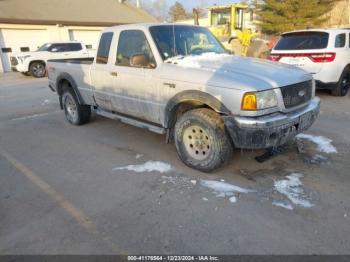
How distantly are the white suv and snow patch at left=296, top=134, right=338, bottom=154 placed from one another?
3.27m

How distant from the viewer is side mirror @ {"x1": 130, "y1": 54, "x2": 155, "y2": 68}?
14.5ft

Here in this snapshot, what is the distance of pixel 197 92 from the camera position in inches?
153

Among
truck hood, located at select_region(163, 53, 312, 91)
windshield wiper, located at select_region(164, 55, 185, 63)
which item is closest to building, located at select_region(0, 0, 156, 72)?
windshield wiper, located at select_region(164, 55, 185, 63)

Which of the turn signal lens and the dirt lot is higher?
the turn signal lens

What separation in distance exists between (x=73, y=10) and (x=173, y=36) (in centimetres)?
2241

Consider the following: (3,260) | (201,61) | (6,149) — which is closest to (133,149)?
(201,61)

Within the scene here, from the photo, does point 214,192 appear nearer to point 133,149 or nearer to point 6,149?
point 133,149

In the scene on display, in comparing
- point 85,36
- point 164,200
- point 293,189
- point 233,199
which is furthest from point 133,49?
point 85,36

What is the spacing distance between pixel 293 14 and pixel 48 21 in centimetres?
2034

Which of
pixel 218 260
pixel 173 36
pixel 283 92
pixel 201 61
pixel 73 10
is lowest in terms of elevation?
pixel 218 260

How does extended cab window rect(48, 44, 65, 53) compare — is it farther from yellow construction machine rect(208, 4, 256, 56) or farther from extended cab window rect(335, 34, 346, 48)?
extended cab window rect(335, 34, 346, 48)

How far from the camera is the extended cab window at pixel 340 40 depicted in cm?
811

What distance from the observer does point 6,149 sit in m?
5.43

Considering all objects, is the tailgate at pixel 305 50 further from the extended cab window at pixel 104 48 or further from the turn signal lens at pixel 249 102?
the turn signal lens at pixel 249 102
